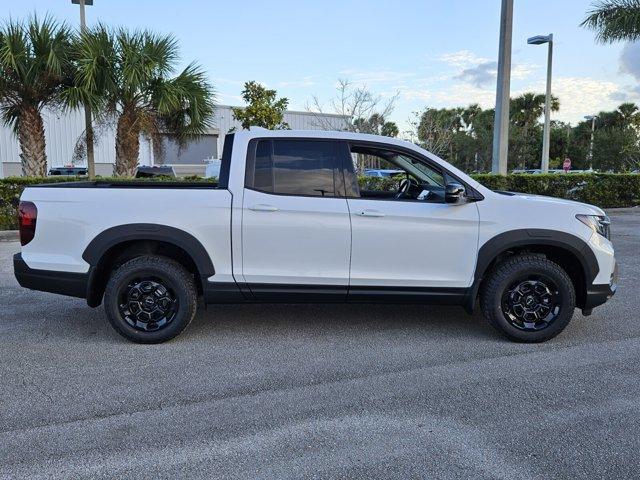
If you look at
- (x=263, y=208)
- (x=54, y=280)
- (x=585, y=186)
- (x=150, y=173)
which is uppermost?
(x=150, y=173)

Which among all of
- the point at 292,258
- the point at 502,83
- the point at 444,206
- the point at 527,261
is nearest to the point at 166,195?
the point at 292,258

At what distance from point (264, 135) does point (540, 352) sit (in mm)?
2992

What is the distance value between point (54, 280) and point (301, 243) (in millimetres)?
2129

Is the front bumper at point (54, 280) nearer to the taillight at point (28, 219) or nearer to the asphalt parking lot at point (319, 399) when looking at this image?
the taillight at point (28, 219)

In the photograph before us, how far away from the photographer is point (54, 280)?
4.68 meters

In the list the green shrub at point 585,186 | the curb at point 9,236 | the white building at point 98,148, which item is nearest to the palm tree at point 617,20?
the green shrub at point 585,186

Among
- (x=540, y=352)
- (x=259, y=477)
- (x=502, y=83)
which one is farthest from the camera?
(x=502, y=83)

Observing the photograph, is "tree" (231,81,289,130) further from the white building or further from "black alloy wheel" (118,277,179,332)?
"black alloy wheel" (118,277,179,332)

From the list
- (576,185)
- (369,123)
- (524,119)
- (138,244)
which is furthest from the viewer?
(524,119)

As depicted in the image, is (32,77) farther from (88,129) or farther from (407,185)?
(407,185)

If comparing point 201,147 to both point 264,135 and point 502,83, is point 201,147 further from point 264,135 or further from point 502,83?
point 264,135

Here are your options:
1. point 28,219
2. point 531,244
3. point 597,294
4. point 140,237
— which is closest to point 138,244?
point 140,237

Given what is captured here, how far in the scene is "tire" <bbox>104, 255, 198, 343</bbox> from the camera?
4625 mm

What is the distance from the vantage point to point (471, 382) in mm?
3955
